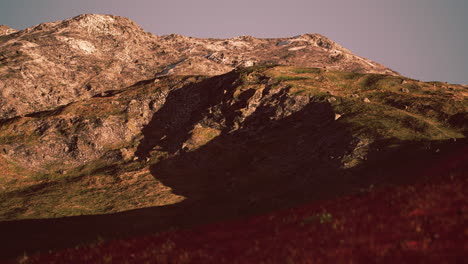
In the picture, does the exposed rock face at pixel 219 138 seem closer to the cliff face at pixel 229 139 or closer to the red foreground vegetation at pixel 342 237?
the cliff face at pixel 229 139

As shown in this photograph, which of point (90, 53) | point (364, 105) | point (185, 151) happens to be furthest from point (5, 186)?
point (90, 53)

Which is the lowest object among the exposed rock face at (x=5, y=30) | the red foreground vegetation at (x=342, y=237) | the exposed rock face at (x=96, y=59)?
the red foreground vegetation at (x=342, y=237)

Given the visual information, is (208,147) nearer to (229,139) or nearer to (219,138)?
(219,138)

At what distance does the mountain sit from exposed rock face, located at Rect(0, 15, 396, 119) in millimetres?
1862

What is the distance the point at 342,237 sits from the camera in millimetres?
9570

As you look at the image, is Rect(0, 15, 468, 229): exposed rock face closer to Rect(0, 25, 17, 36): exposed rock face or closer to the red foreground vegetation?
the red foreground vegetation

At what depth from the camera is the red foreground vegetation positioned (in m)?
8.12

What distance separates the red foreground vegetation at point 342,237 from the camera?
8125 mm

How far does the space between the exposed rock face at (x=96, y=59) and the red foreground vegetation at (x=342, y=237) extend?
227 ft

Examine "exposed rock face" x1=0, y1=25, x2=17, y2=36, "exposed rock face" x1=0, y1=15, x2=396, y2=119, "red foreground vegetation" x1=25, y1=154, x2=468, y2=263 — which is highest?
"exposed rock face" x1=0, y1=25, x2=17, y2=36

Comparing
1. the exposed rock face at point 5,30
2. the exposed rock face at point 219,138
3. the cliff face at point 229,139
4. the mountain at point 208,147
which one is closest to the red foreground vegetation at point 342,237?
the mountain at point 208,147

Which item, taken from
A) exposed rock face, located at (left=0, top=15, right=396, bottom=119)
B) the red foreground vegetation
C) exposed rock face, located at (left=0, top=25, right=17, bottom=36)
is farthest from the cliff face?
exposed rock face, located at (left=0, top=25, right=17, bottom=36)

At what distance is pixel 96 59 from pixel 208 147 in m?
71.4

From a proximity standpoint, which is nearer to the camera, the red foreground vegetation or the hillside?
the red foreground vegetation
